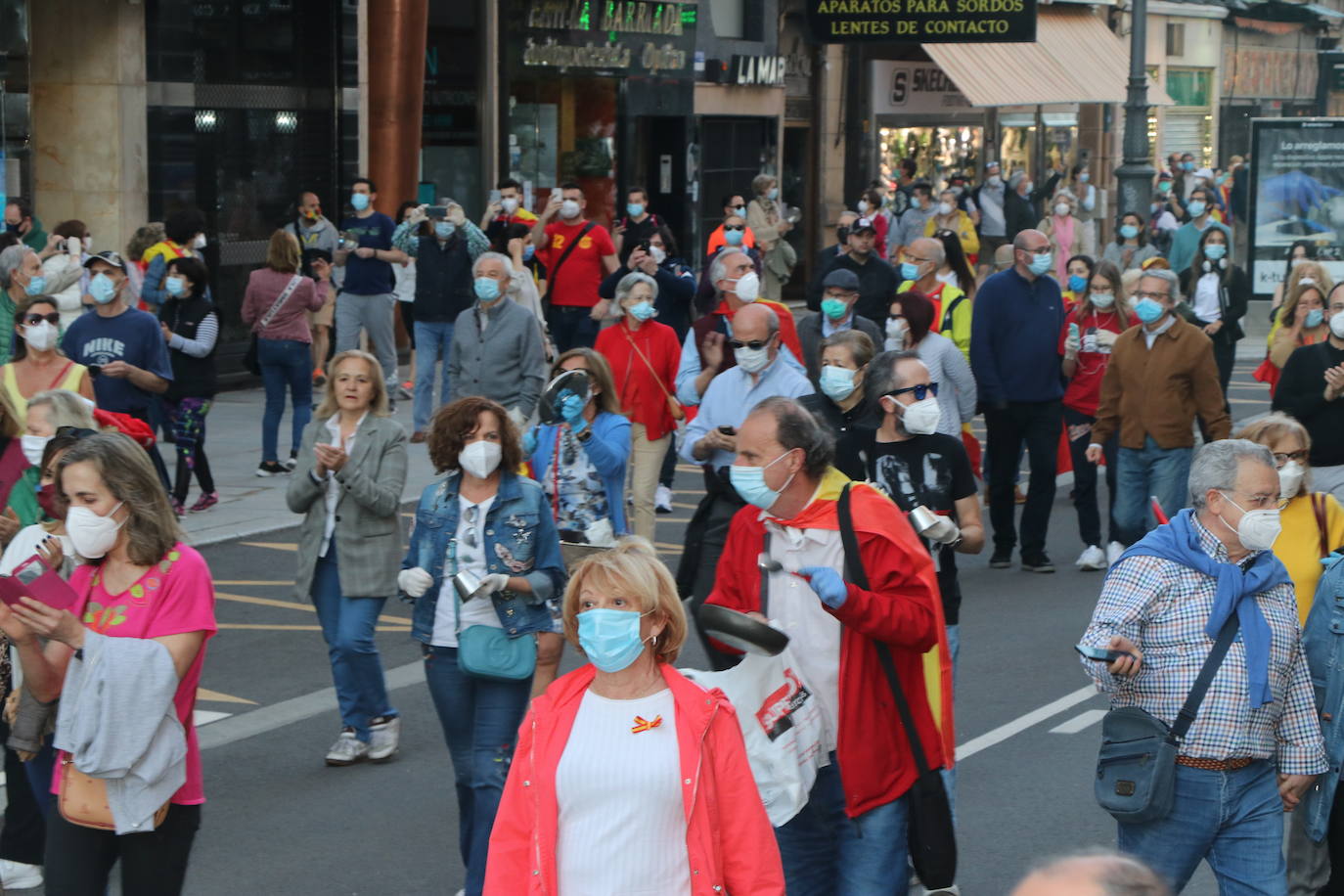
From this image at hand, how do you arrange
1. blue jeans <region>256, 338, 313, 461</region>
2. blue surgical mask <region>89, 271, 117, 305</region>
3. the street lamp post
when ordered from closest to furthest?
1. blue surgical mask <region>89, 271, 117, 305</region>
2. blue jeans <region>256, 338, 313, 461</region>
3. the street lamp post

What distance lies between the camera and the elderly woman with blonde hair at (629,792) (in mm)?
4352

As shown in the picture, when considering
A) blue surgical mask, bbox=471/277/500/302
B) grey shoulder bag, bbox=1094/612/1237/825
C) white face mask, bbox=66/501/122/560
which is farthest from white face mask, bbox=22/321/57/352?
grey shoulder bag, bbox=1094/612/1237/825

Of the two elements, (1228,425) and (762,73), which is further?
(762,73)

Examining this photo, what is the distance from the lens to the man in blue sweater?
485 inches

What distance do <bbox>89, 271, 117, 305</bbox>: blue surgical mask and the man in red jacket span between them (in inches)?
293

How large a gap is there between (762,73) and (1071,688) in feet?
70.3

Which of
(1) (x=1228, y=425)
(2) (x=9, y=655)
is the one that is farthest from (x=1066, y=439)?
(2) (x=9, y=655)

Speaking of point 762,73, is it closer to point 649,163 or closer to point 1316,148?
point 649,163

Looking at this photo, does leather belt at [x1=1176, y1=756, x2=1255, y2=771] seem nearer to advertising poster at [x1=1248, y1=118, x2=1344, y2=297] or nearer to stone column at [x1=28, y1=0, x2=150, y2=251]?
stone column at [x1=28, y1=0, x2=150, y2=251]

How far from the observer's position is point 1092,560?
12445mm

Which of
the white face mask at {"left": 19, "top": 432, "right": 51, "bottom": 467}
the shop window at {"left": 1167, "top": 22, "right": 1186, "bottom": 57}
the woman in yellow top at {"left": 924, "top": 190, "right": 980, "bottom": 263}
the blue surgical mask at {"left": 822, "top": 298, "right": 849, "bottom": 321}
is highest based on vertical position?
the shop window at {"left": 1167, "top": 22, "right": 1186, "bottom": 57}

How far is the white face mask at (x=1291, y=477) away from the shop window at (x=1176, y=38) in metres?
41.1

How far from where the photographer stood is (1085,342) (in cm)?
1273

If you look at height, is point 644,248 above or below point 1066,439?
above
